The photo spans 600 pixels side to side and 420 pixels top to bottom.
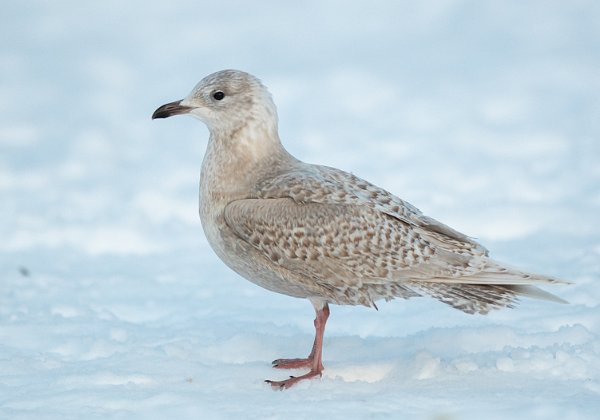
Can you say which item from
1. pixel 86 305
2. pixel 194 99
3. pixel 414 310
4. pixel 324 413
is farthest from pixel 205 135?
pixel 324 413

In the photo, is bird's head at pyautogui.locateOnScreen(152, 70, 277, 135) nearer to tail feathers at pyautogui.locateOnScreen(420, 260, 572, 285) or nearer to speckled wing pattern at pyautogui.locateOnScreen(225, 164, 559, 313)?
speckled wing pattern at pyautogui.locateOnScreen(225, 164, 559, 313)

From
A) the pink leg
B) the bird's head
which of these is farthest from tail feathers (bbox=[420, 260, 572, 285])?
the bird's head

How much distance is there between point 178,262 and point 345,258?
16.8 ft

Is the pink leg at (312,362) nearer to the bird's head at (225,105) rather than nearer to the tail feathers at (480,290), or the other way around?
the tail feathers at (480,290)

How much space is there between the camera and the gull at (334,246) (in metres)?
6.07

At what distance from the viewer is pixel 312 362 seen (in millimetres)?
6422

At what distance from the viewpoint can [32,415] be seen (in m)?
5.31

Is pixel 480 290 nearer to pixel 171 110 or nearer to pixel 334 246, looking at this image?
pixel 334 246

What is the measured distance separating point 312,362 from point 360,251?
31.7 inches

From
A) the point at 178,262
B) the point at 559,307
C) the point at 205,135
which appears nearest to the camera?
the point at 559,307

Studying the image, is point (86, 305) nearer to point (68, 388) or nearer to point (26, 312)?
point (26, 312)

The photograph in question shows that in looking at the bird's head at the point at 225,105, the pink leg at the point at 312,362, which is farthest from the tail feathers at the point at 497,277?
the bird's head at the point at 225,105

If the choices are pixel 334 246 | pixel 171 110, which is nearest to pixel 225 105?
pixel 171 110

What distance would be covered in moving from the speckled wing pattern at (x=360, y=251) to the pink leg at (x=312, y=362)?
0.68ft
